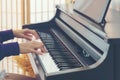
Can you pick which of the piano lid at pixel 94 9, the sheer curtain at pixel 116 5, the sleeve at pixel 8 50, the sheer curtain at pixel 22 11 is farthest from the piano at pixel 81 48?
the sheer curtain at pixel 22 11

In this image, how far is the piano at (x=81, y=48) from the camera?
123 centimetres

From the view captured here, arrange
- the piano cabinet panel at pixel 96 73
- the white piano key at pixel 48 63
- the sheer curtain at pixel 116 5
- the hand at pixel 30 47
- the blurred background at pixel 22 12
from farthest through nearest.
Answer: the blurred background at pixel 22 12 < the sheer curtain at pixel 116 5 < the hand at pixel 30 47 < the white piano key at pixel 48 63 < the piano cabinet panel at pixel 96 73

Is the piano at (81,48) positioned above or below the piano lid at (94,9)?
below

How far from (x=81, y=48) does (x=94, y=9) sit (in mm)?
243

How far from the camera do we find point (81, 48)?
1575mm

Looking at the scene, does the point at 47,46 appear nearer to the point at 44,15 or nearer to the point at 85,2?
the point at 85,2

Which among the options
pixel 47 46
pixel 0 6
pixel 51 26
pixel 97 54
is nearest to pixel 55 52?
pixel 47 46

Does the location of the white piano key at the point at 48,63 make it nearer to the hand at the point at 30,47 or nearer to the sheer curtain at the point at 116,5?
the hand at the point at 30,47

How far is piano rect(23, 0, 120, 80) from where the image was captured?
1231mm

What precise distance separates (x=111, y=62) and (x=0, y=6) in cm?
207

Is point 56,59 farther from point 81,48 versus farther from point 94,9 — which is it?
point 94,9

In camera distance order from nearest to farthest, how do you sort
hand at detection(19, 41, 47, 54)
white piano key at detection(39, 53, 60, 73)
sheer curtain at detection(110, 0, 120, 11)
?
white piano key at detection(39, 53, 60, 73)
hand at detection(19, 41, 47, 54)
sheer curtain at detection(110, 0, 120, 11)

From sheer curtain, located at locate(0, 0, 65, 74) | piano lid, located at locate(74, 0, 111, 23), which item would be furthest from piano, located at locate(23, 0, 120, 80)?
sheer curtain, located at locate(0, 0, 65, 74)

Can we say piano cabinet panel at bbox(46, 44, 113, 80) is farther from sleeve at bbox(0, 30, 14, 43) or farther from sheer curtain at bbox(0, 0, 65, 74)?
sheer curtain at bbox(0, 0, 65, 74)
